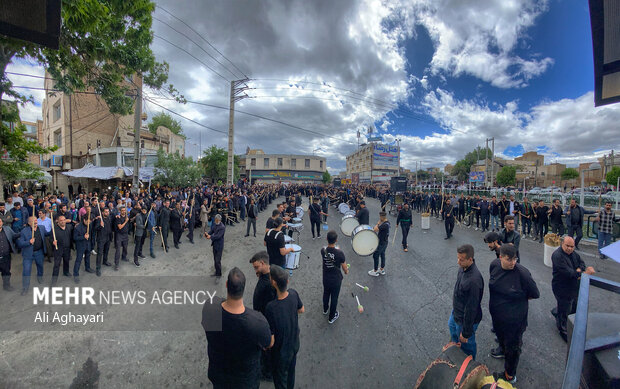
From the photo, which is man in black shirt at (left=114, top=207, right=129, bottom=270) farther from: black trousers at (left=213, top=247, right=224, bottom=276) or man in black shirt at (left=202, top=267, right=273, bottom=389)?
man in black shirt at (left=202, top=267, right=273, bottom=389)

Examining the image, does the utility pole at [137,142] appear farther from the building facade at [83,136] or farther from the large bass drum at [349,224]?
the building facade at [83,136]

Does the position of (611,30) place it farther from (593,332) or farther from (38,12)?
(38,12)

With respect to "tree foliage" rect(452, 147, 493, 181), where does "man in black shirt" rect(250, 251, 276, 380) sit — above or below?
below

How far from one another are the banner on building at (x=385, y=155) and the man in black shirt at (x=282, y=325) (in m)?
71.9

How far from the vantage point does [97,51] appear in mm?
7000

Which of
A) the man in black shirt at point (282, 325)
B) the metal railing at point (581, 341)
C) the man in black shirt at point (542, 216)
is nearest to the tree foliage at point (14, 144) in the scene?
the man in black shirt at point (282, 325)

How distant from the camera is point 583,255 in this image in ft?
27.2

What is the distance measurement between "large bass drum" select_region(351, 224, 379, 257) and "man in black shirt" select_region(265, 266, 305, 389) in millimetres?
3722

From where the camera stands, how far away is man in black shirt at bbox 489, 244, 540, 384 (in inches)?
118

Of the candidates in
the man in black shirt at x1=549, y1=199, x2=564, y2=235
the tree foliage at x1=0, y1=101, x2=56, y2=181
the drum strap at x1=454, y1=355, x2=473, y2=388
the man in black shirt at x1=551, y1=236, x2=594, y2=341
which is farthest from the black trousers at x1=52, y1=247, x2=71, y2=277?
the man in black shirt at x1=549, y1=199, x2=564, y2=235

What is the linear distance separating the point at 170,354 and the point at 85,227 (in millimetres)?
4852

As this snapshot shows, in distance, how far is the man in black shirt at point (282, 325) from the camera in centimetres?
256

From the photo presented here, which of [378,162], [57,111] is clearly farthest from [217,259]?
[378,162]

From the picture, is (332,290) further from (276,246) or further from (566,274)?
(566,274)
